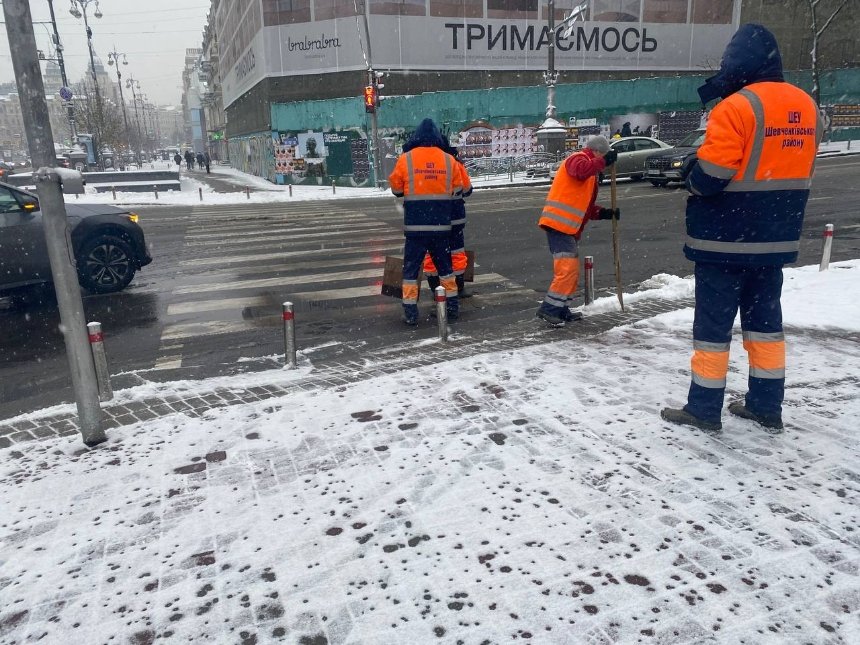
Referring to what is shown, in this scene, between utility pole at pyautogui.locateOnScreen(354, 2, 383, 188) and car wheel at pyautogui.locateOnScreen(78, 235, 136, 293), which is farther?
utility pole at pyautogui.locateOnScreen(354, 2, 383, 188)

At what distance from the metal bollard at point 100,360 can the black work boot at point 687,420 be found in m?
4.25

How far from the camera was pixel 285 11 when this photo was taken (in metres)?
33.3

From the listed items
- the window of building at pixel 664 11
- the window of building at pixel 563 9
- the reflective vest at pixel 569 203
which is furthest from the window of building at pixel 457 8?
the reflective vest at pixel 569 203

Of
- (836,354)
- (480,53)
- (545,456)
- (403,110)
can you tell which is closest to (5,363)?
(545,456)

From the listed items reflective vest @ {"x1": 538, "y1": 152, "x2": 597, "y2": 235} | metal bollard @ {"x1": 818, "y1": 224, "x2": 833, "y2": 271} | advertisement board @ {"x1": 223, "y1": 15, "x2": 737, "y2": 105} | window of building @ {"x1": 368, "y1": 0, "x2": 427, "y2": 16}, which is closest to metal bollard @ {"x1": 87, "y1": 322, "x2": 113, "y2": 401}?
reflective vest @ {"x1": 538, "y1": 152, "x2": 597, "y2": 235}

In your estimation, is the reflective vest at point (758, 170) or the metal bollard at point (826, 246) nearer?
the reflective vest at point (758, 170)

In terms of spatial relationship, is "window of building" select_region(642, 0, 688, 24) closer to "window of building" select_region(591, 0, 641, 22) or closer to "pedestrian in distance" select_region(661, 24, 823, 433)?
"window of building" select_region(591, 0, 641, 22)

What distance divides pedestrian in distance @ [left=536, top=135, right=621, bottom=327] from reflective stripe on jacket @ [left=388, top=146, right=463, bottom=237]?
1086 mm

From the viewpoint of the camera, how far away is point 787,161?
3.73m

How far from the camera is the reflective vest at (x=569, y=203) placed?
255 inches

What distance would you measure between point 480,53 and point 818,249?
28107mm

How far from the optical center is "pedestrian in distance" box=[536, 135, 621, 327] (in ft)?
20.8

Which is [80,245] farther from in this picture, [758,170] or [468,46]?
[468,46]

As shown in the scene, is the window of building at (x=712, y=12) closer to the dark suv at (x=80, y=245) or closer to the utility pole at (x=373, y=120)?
the utility pole at (x=373, y=120)
